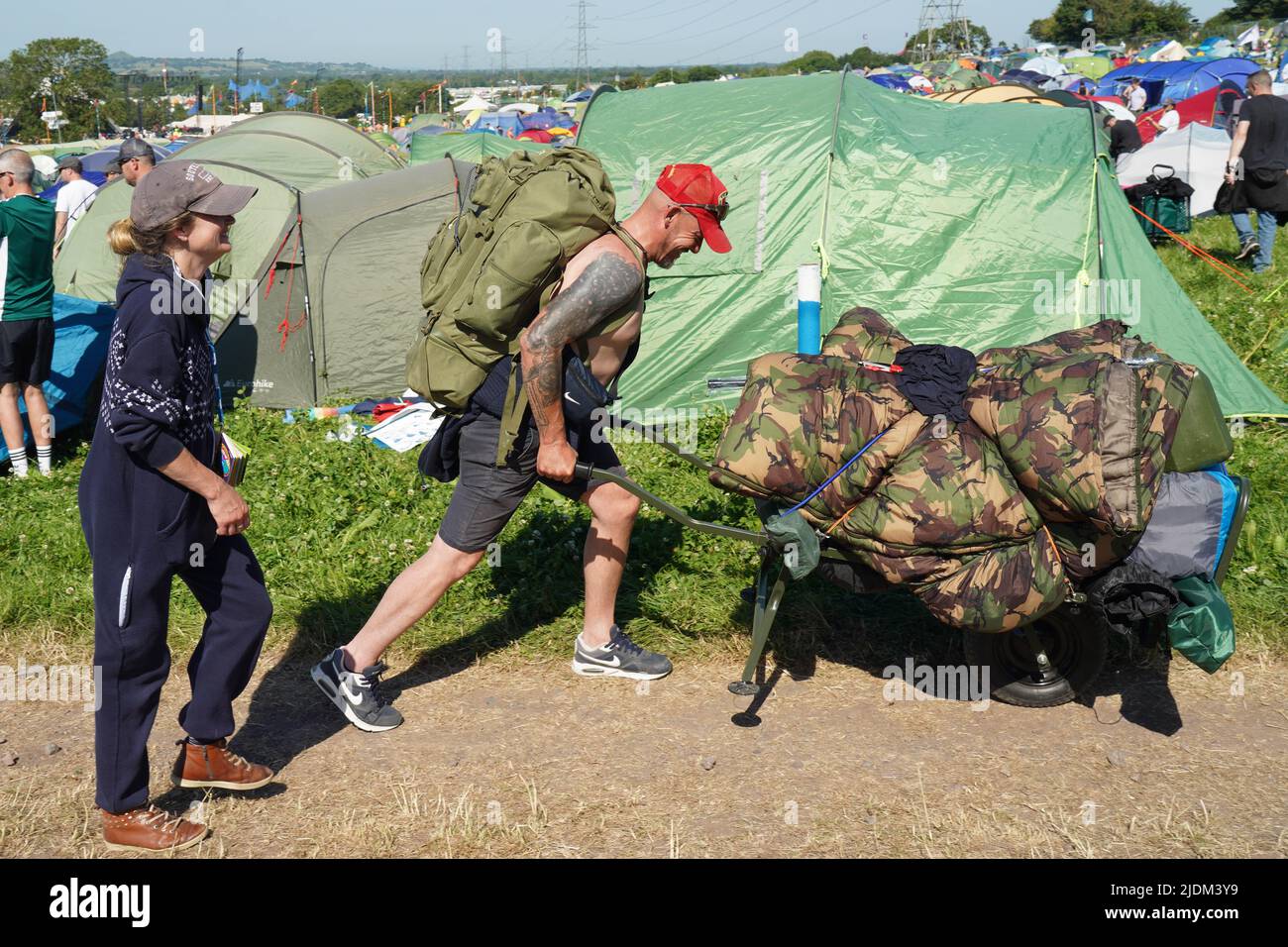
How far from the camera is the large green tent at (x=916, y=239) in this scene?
7719 mm

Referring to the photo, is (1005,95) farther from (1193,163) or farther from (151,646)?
(151,646)

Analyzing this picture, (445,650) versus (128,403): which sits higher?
(128,403)

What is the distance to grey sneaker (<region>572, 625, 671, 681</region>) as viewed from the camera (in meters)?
4.68

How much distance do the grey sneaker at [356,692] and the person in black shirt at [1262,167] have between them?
33.2ft

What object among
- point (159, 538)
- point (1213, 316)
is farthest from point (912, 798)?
point (1213, 316)

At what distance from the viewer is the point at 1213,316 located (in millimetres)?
9562

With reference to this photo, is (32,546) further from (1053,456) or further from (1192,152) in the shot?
(1192,152)

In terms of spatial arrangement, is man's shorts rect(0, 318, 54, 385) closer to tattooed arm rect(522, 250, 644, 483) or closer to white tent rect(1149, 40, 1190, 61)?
tattooed arm rect(522, 250, 644, 483)

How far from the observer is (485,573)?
5.47m

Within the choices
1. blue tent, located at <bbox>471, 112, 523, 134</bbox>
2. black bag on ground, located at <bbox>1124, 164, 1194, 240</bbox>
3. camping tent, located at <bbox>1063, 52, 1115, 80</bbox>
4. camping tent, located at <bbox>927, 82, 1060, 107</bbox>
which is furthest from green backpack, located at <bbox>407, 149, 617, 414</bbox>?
camping tent, located at <bbox>1063, 52, 1115, 80</bbox>

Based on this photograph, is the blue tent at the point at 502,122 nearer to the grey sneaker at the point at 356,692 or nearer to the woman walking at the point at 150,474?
the grey sneaker at the point at 356,692

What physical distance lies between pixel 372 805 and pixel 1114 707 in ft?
8.52

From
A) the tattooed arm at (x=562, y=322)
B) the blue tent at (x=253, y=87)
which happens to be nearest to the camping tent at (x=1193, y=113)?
the tattooed arm at (x=562, y=322)

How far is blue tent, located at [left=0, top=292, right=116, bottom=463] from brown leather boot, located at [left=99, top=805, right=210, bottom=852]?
4.69 metres
